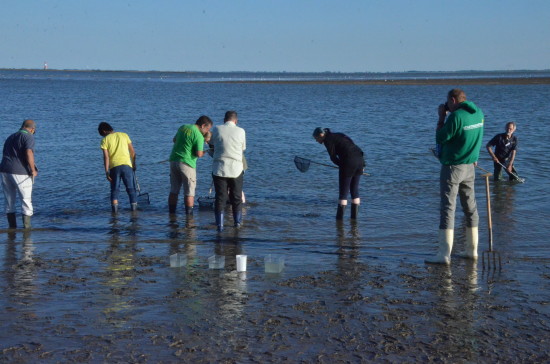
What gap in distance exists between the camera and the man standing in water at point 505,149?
47.5 feet

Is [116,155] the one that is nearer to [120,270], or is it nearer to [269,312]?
[120,270]

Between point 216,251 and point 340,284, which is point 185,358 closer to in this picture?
point 340,284

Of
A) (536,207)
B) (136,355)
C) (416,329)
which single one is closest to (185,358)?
(136,355)

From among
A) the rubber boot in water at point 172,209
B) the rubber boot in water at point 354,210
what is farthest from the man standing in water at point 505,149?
the rubber boot in water at point 172,209

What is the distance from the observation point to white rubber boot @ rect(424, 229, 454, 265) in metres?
8.10

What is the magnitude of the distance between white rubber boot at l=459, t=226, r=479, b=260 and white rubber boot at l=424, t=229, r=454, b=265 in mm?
309

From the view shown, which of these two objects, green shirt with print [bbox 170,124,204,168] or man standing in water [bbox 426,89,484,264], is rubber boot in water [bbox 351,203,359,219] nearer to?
green shirt with print [bbox 170,124,204,168]

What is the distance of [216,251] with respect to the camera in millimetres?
9156

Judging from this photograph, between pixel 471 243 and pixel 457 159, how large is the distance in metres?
1.14

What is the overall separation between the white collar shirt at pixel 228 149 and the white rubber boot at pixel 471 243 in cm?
324

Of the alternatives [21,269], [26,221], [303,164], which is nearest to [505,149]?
[303,164]

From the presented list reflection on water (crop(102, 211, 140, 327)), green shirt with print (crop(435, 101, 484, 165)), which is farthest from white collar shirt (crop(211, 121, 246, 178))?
green shirt with print (crop(435, 101, 484, 165))

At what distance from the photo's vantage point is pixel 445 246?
26.7ft

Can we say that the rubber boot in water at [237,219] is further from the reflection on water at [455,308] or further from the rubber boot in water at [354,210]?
the reflection on water at [455,308]
